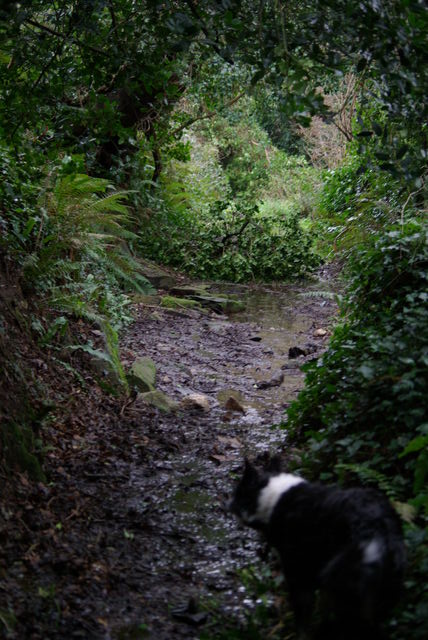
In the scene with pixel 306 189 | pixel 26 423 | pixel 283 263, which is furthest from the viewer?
pixel 306 189

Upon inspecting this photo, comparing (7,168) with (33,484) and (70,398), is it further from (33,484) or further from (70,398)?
(33,484)

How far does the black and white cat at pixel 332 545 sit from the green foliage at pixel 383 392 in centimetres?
26

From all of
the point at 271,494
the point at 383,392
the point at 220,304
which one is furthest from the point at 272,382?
the point at 220,304

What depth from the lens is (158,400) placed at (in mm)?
6410

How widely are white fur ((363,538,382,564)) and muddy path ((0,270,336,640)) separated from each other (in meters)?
1.06

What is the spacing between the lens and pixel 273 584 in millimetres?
3387

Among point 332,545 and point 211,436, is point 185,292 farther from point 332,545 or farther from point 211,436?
point 332,545

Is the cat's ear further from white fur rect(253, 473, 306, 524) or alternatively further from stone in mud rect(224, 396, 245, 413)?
stone in mud rect(224, 396, 245, 413)

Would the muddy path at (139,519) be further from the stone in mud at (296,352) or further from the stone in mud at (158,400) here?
the stone in mud at (296,352)

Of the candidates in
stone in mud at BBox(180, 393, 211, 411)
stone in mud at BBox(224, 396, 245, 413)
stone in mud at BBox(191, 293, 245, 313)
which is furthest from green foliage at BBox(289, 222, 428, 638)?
stone in mud at BBox(191, 293, 245, 313)

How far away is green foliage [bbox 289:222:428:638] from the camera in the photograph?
3.44 metres

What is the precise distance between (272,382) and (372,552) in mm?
5087

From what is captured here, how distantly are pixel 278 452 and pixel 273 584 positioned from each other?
1.82 m

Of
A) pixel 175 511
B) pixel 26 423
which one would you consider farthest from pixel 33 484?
pixel 175 511
